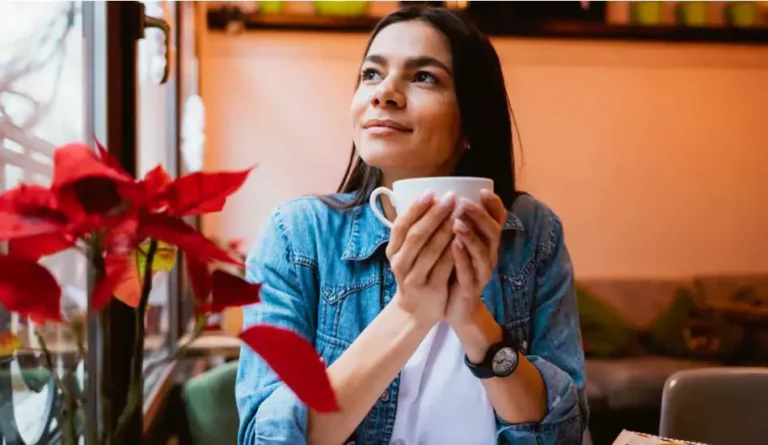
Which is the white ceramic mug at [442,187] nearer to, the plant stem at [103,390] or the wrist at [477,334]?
the wrist at [477,334]

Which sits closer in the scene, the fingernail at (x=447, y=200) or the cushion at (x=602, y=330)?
the fingernail at (x=447, y=200)

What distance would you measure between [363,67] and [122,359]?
657mm

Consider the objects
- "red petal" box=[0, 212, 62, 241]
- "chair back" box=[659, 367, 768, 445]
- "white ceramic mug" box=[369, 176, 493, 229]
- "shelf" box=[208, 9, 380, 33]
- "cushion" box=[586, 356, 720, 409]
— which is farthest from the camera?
"shelf" box=[208, 9, 380, 33]

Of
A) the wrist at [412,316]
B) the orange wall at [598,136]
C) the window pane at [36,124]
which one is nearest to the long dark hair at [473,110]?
the wrist at [412,316]

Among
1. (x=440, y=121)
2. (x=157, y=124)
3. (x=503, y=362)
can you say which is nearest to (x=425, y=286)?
(x=503, y=362)

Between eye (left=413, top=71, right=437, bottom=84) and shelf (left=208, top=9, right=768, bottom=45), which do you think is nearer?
eye (left=413, top=71, right=437, bottom=84)

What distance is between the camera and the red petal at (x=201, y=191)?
0.39 m

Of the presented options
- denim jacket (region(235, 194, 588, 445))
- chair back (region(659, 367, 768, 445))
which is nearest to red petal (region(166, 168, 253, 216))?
denim jacket (region(235, 194, 588, 445))

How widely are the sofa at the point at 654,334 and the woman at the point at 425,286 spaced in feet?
6.96

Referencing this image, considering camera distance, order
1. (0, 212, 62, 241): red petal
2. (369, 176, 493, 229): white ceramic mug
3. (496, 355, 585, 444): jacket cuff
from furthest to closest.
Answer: (496, 355, 585, 444): jacket cuff
(369, 176, 493, 229): white ceramic mug
(0, 212, 62, 241): red petal

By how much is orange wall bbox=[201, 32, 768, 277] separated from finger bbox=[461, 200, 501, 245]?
282 cm

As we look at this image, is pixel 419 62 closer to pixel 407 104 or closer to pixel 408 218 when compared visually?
pixel 407 104

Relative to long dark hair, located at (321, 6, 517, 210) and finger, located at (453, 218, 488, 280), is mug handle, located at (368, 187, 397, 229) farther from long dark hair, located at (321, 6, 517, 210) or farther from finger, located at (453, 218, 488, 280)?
long dark hair, located at (321, 6, 517, 210)

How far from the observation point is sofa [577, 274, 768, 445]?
9.32 ft
